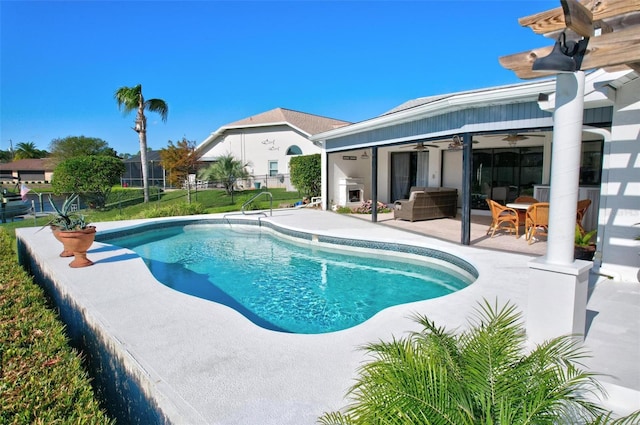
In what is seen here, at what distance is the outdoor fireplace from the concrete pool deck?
10.0 meters

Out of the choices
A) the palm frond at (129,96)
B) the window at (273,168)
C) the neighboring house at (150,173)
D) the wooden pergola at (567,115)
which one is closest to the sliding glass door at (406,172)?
the wooden pergola at (567,115)

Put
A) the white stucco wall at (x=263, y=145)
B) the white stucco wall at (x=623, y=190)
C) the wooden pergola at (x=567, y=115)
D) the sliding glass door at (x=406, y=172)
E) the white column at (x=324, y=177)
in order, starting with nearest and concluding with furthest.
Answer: the wooden pergola at (x=567, y=115)
the white stucco wall at (x=623, y=190)
the sliding glass door at (x=406, y=172)
the white column at (x=324, y=177)
the white stucco wall at (x=263, y=145)

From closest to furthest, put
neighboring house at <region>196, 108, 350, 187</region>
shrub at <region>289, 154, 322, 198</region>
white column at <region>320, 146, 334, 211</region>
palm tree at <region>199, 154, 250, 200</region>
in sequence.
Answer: white column at <region>320, 146, 334, 211</region>, shrub at <region>289, 154, 322, 198</region>, palm tree at <region>199, 154, 250, 200</region>, neighboring house at <region>196, 108, 350, 187</region>

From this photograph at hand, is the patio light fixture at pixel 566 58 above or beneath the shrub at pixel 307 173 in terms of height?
above

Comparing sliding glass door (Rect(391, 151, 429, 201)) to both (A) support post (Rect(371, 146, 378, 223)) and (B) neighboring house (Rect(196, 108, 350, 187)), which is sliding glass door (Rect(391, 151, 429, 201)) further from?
(B) neighboring house (Rect(196, 108, 350, 187))

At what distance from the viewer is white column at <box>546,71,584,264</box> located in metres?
3.07

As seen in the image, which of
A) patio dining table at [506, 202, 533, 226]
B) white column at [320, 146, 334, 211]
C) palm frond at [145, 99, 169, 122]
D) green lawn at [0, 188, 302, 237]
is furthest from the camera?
palm frond at [145, 99, 169, 122]

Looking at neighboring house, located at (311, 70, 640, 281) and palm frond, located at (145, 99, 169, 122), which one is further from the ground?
palm frond, located at (145, 99, 169, 122)

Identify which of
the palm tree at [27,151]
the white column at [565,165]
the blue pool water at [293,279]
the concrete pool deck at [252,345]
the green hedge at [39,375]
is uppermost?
the palm tree at [27,151]

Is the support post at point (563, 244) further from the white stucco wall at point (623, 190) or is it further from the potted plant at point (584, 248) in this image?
the potted plant at point (584, 248)

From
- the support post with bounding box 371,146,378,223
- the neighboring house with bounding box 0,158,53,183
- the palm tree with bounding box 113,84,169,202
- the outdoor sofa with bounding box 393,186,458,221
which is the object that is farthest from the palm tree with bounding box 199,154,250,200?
the neighboring house with bounding box 0,158,53,183

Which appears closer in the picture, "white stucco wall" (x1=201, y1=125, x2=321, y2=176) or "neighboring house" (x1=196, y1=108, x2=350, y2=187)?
"neighboring house" (x1=196, y1=108, x2=350, y2=187)

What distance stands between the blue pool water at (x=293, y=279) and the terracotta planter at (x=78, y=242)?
159cm

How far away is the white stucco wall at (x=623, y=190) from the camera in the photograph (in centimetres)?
559
